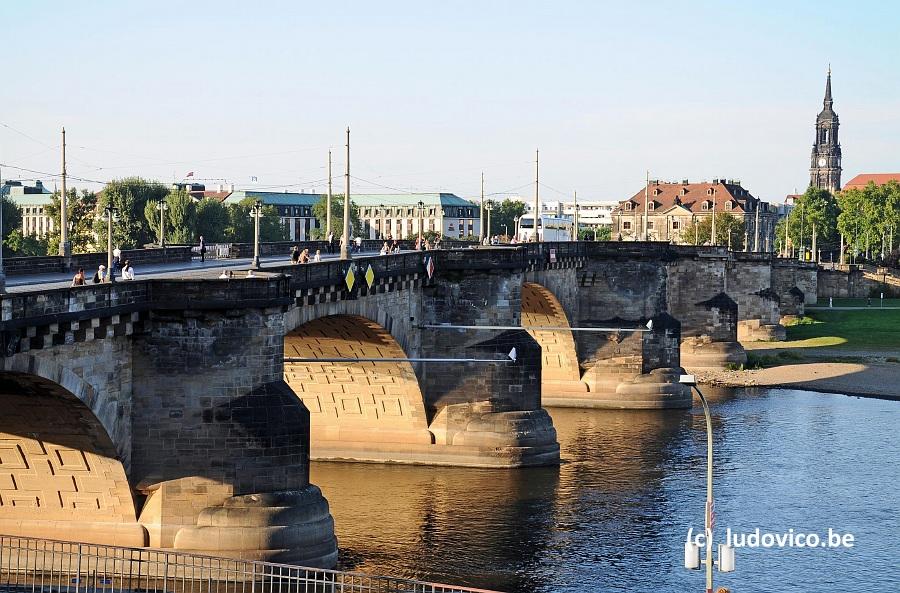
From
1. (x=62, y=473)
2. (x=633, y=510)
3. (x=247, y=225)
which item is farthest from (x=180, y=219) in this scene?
(x=62, y=473)

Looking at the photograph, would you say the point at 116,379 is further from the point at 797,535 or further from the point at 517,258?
the point at 517,258

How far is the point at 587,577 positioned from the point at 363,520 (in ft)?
34.2

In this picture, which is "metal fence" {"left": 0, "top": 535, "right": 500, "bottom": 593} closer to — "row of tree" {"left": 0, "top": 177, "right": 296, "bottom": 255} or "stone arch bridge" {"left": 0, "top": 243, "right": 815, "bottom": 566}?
"stone arch bridge" {"left": 0, "top": 243, "right": 815, "bottom": 566}

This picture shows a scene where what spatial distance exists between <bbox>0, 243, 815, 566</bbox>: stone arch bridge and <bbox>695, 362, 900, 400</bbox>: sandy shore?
50.1 feet

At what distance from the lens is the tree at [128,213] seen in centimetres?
13425

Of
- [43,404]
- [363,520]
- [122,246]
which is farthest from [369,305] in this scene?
[122,246]

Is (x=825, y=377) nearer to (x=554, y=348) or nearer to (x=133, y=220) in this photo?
(x=554, y=348)

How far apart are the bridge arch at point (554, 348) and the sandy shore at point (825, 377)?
15.3 metres

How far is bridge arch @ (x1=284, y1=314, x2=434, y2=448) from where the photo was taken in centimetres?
6094

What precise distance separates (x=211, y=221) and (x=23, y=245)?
18.2 metres

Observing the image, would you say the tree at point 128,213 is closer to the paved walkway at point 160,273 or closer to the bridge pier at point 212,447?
the paved walkway at point 160,273

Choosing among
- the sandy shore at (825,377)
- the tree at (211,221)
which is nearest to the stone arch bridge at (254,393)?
the sandy shore at (825,377)

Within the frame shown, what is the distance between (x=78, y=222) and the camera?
447ft

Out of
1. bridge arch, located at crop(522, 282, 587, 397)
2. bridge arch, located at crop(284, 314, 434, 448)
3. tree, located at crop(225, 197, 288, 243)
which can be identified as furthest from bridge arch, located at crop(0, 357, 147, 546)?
tree, located at crop(225, 197, 288, 243)
